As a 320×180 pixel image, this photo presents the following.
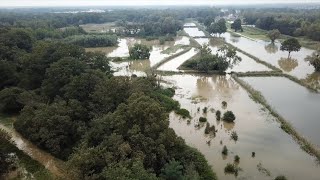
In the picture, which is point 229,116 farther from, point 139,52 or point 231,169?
point 139,52

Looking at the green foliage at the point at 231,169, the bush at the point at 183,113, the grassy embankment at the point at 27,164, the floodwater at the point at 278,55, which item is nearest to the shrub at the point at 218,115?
the bush at the point at 183,113

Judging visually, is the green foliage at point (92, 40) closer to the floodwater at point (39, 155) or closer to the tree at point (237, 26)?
the tree at point (237, 26)

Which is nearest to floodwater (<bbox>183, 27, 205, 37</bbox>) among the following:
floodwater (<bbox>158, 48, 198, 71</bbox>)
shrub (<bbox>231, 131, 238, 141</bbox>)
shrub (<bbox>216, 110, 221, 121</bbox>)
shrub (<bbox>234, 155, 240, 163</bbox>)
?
floodwater (<bbox>158, 48, 198, 71</bbox>)

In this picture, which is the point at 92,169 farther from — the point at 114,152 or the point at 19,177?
the point at 19,177

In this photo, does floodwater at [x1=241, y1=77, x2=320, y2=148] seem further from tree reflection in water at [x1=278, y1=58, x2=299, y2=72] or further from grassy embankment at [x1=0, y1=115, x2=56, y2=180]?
grassy embankment at [x1=0, y1=115, x2=56, y2=180]

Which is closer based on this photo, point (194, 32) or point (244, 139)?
point (244, 139)

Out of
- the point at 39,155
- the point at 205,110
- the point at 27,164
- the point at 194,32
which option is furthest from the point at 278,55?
the point at 27,164
